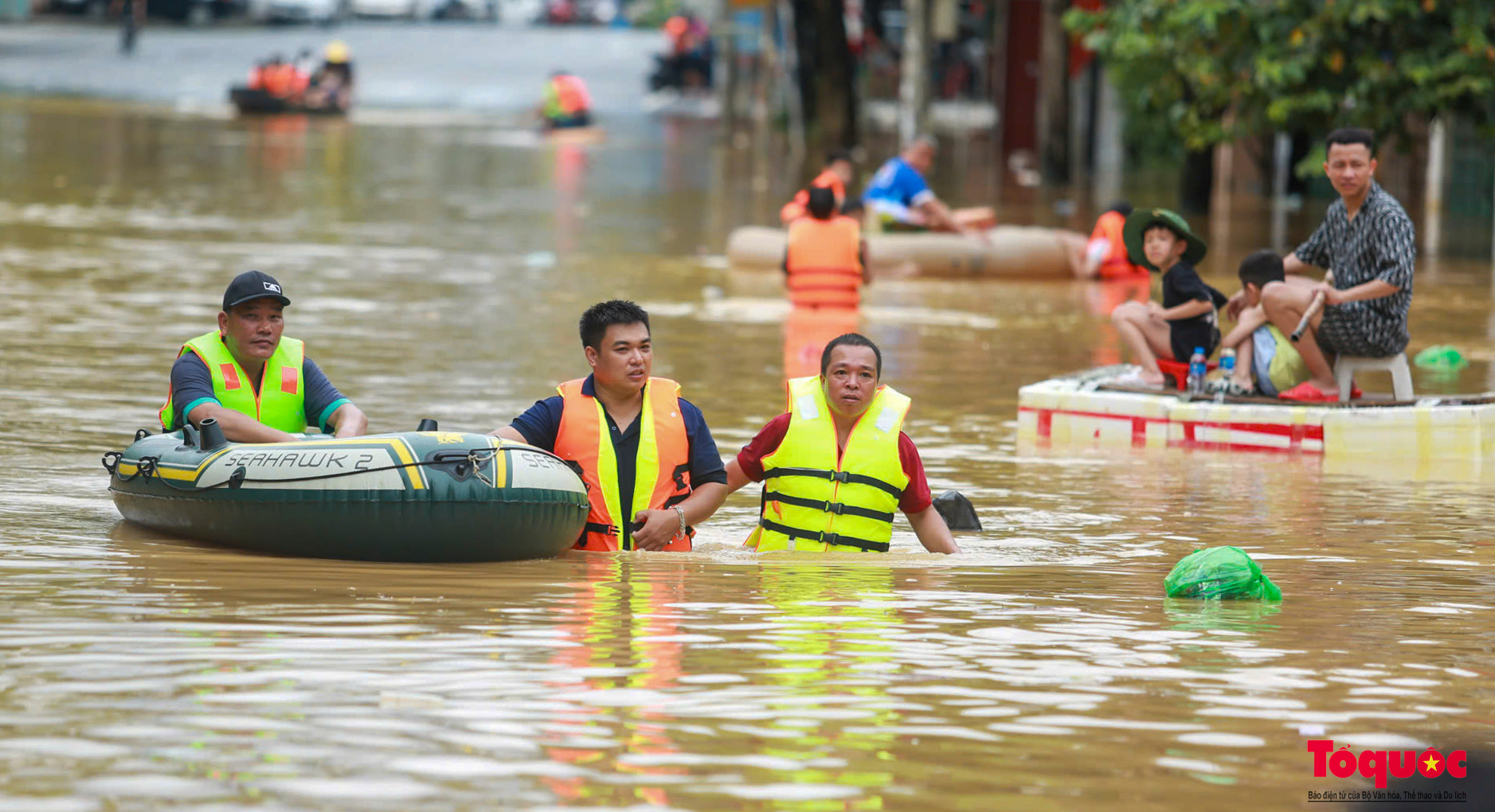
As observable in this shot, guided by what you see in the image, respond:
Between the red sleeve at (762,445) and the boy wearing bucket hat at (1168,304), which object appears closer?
the red sleeve at (762,445)

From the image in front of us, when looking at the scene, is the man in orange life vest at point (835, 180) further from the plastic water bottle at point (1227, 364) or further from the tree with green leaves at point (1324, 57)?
the plastic water bottle at point (1227, 364)

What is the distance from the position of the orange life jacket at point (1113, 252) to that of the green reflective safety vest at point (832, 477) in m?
12.5

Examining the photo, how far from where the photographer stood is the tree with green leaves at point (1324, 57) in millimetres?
21547

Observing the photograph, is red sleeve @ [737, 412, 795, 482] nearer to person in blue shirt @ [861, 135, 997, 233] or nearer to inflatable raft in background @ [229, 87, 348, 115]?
person in blue shirt @ [861, 135, 997, 233]

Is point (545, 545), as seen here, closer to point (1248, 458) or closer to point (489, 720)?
point (489, 720)

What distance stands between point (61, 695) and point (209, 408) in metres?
2.72

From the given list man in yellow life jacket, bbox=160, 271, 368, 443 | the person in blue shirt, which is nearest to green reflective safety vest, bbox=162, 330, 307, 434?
man in yellow life jacket, bbox=160, 271, 368, 443

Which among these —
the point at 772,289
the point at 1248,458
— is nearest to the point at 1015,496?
the point at 1248,458

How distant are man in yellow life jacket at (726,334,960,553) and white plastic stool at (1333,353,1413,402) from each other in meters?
4.29

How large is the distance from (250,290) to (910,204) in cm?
1330

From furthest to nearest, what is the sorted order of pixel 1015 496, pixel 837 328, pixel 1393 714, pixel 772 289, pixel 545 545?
pixel 772 289 → pixel 837 328 → pixel 1015 496 → pixel 545 545 → pixel 1393 714

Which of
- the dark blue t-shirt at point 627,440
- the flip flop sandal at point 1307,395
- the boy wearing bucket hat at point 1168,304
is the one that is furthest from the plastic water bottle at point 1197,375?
the dark blue t-shirt at point 627,440

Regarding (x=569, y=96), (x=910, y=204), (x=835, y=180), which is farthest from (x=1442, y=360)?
(x=569, y=96)

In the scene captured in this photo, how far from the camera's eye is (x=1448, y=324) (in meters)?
17.5
